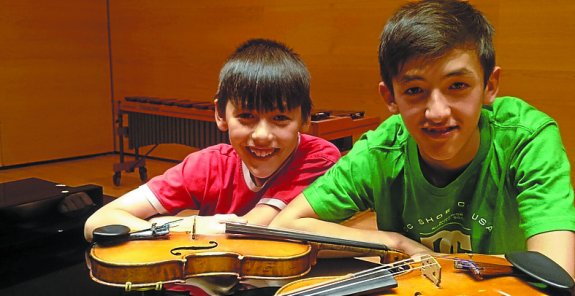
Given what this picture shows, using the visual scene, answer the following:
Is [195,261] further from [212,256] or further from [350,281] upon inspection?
[350,281]

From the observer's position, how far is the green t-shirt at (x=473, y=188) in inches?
45.8

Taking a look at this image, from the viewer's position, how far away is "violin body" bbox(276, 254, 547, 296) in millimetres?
783

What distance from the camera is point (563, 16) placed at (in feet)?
11.5

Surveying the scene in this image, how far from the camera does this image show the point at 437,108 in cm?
109

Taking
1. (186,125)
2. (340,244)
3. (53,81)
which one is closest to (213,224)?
(340,244)

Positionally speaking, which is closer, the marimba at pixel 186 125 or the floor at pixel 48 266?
the floor at pixel 48 266

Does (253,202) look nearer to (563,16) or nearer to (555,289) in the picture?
(555,289)

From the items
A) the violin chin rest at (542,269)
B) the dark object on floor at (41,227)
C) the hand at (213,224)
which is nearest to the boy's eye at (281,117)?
the hand at (213,224)

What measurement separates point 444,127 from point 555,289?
0.45m

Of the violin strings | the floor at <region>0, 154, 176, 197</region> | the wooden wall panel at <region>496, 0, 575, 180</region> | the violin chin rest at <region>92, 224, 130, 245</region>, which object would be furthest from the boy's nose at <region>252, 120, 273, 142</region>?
the floor at <region>0, 154, 176, 197</region>

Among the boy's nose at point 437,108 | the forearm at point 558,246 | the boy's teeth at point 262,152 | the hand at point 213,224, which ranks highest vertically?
the boy's nose at point 437,108

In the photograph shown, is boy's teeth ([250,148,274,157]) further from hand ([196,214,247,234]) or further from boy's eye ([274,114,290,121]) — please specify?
hand ([196,214,247,234])

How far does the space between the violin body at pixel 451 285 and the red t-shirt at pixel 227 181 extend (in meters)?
0.72

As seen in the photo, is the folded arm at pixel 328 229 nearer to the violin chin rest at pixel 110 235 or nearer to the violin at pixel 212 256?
the violin at pixel 212 256
